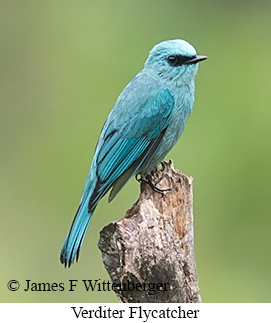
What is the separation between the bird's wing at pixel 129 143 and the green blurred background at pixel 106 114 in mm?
1284

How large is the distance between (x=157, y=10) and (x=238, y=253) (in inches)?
131

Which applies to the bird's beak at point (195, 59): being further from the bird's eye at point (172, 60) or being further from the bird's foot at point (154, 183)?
the bird's foot at point (154, 183)

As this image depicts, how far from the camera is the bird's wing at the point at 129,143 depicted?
6.03 meters

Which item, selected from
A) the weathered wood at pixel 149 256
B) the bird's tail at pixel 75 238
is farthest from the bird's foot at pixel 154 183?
the bird's tail at pixel 75 238

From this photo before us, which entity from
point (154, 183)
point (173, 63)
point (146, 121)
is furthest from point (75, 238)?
point (173, 63)

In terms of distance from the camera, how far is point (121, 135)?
6.16m

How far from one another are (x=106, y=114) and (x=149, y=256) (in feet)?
12.8

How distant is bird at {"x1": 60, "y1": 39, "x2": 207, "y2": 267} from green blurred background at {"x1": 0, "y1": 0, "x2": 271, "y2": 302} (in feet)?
4.21

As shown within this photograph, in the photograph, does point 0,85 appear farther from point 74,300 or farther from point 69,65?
point 74,300

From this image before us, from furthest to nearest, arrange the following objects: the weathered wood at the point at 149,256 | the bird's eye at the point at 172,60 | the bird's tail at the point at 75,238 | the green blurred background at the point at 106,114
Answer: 1. the green blurred background at the point at 106,114
2. the bird's eye at the point at 172,60
3. the bird's tail at the point at 75,238
4. the weathered wood at the point at 149,256

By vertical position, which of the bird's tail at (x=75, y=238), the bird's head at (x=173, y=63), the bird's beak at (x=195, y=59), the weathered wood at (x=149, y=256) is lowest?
the weathered wood at (x=149, y=256)

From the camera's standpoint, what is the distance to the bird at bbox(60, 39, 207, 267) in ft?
19.9

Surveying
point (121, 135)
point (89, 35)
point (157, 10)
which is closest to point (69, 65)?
point (89, 35)

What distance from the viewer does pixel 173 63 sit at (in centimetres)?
636
